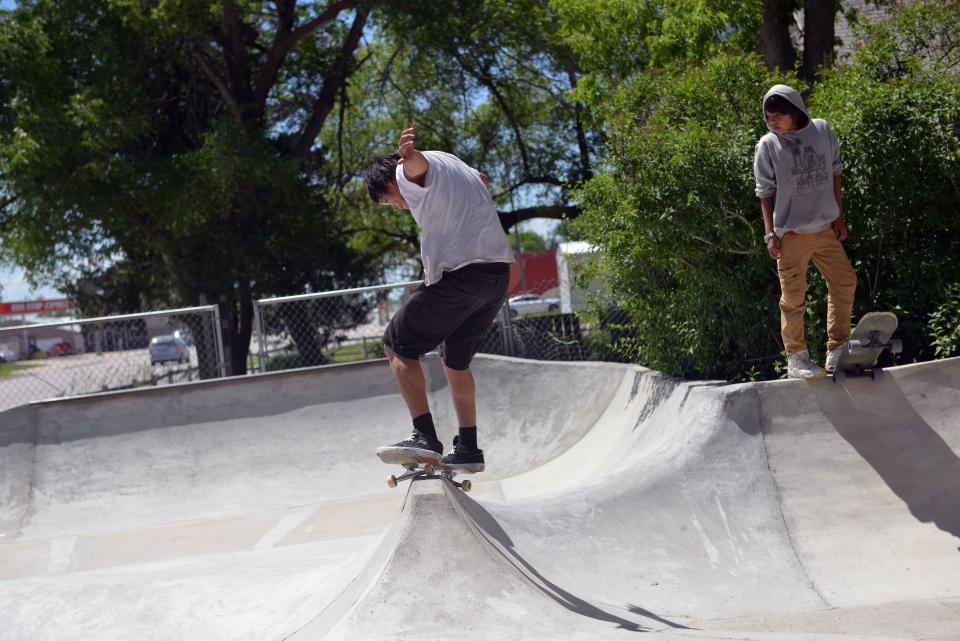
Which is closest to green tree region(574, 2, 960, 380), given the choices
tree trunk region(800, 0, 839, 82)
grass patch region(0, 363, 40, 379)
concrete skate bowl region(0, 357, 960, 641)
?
concrete skate bowl region(0, 357, 960, 641)

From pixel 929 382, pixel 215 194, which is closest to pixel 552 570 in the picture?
pixel 929 382

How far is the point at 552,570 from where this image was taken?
4.08 m

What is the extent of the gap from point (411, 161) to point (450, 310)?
73cm

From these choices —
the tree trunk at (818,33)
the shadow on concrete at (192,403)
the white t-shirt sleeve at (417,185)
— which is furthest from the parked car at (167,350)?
the tree trunk at (818,33)

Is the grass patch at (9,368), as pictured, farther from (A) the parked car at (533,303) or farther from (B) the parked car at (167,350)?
(A) the parked car at (533,303)

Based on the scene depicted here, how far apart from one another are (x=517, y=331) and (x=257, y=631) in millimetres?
8235

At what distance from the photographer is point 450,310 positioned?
168 inches

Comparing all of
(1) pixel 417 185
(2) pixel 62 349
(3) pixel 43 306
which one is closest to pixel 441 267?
(1) pixel 417 185

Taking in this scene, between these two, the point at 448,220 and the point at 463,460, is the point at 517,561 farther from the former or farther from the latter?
the point at 448,220

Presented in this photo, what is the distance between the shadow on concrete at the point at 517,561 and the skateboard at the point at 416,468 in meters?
0.15

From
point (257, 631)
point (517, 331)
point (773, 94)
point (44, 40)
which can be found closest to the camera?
point (257, 631)

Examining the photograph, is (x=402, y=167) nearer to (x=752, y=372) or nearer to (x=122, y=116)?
(x=752, y=372)

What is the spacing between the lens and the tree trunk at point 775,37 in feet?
36.0

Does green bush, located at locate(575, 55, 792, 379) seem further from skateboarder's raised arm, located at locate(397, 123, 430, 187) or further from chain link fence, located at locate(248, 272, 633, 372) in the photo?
chain link fence, located at locate(248, 272, 633, 372)
